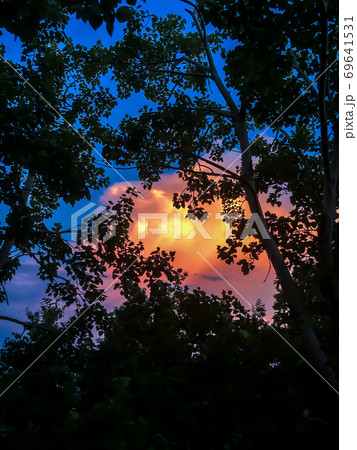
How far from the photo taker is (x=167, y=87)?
463 inches

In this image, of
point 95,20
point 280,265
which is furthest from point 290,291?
point 95,20

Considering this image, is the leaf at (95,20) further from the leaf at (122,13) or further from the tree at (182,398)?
the tree at (182,398)

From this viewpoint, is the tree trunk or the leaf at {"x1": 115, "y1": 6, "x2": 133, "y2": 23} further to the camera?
the tree trunk

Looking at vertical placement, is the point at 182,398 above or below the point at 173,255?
below

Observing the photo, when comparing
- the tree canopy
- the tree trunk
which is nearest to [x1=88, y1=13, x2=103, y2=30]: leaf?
the tree canopy

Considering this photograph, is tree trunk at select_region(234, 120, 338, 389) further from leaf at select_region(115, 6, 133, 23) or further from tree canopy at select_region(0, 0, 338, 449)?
leaf at select_region(115, 6, 133, 23)

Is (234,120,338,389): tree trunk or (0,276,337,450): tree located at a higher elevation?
(234,120,338,389): tree trunk

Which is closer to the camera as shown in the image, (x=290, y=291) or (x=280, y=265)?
(x=290, y=291)

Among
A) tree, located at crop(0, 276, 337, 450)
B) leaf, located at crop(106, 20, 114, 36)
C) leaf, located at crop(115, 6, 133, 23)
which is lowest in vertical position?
tree, located at crop(0, 276, 337, 450)

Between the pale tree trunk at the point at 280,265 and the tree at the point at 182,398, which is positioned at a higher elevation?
the pale tree trunk at the point at 280,265

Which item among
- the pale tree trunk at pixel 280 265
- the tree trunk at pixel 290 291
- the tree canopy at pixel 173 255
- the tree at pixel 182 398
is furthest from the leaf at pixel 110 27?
the tree at pixel 182 398

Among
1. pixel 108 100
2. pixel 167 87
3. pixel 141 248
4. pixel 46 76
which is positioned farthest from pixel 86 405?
pixel 108 100

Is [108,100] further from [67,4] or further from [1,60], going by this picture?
[67,4]

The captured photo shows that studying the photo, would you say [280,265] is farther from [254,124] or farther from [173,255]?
[254,124]
